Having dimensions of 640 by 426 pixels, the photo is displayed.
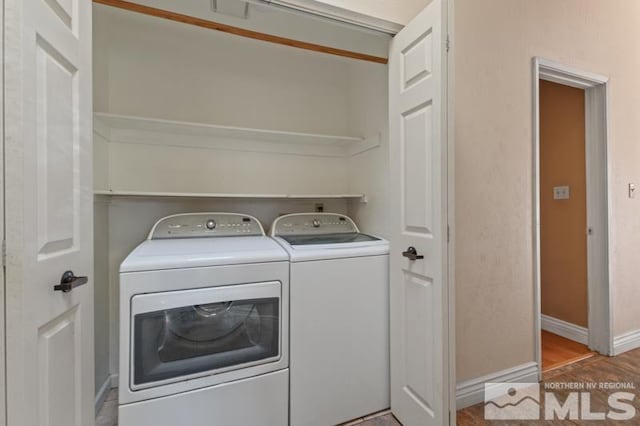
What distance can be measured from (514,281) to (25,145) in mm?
2336

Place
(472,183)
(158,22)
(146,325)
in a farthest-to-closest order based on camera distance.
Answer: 1. (158,22)
2. (472,183)
3. (146,325)

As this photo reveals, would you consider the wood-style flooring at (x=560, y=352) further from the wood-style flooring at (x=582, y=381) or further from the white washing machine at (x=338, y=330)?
the white washing machine at (x=338, y=330)

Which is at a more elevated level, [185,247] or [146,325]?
[185,247]

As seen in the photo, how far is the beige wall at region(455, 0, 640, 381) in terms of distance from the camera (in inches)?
66.6

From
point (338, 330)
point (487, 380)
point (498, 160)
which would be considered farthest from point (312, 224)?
point (487, 380)

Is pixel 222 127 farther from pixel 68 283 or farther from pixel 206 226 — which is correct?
pixel 68 283

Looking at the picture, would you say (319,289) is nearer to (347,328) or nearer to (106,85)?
(347,328)

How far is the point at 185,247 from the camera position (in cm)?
153

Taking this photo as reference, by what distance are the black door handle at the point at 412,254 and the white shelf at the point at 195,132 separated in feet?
3.52

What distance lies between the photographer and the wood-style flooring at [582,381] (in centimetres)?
156

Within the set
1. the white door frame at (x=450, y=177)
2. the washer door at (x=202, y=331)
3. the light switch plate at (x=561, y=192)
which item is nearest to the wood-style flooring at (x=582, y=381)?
the white door frame at (x=450, y=177)

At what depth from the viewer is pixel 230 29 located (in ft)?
5.41

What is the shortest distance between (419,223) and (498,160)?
0.83 metres

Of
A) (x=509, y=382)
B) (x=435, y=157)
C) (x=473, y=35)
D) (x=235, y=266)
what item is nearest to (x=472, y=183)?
(x=435, y=157)
